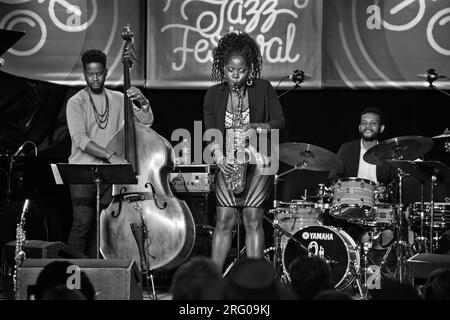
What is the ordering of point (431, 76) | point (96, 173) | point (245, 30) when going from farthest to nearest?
point (245, 30) < point (431, 76) < point (96, 173)

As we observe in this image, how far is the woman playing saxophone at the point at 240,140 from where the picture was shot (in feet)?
19.4

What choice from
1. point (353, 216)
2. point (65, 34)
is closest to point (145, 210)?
point (353, 216)

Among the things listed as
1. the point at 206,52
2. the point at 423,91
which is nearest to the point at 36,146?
the point at 206,52

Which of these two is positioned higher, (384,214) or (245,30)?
(245,30)

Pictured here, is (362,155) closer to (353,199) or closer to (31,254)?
(353,199)

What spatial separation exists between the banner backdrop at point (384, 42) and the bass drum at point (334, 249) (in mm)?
1712

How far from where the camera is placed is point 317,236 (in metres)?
7.43

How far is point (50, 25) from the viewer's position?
28.1 feet

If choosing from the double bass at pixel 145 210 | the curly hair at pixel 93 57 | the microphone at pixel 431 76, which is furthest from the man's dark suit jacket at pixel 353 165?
the curly hair at pixel 93 57

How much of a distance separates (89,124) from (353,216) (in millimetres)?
2666

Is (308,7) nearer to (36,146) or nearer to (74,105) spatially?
(74,105)

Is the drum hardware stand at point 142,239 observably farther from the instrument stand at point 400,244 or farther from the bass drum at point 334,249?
the instrument stand at point 400,244

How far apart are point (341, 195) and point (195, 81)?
2114 millimetres

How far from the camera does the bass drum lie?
7324 millimetres
